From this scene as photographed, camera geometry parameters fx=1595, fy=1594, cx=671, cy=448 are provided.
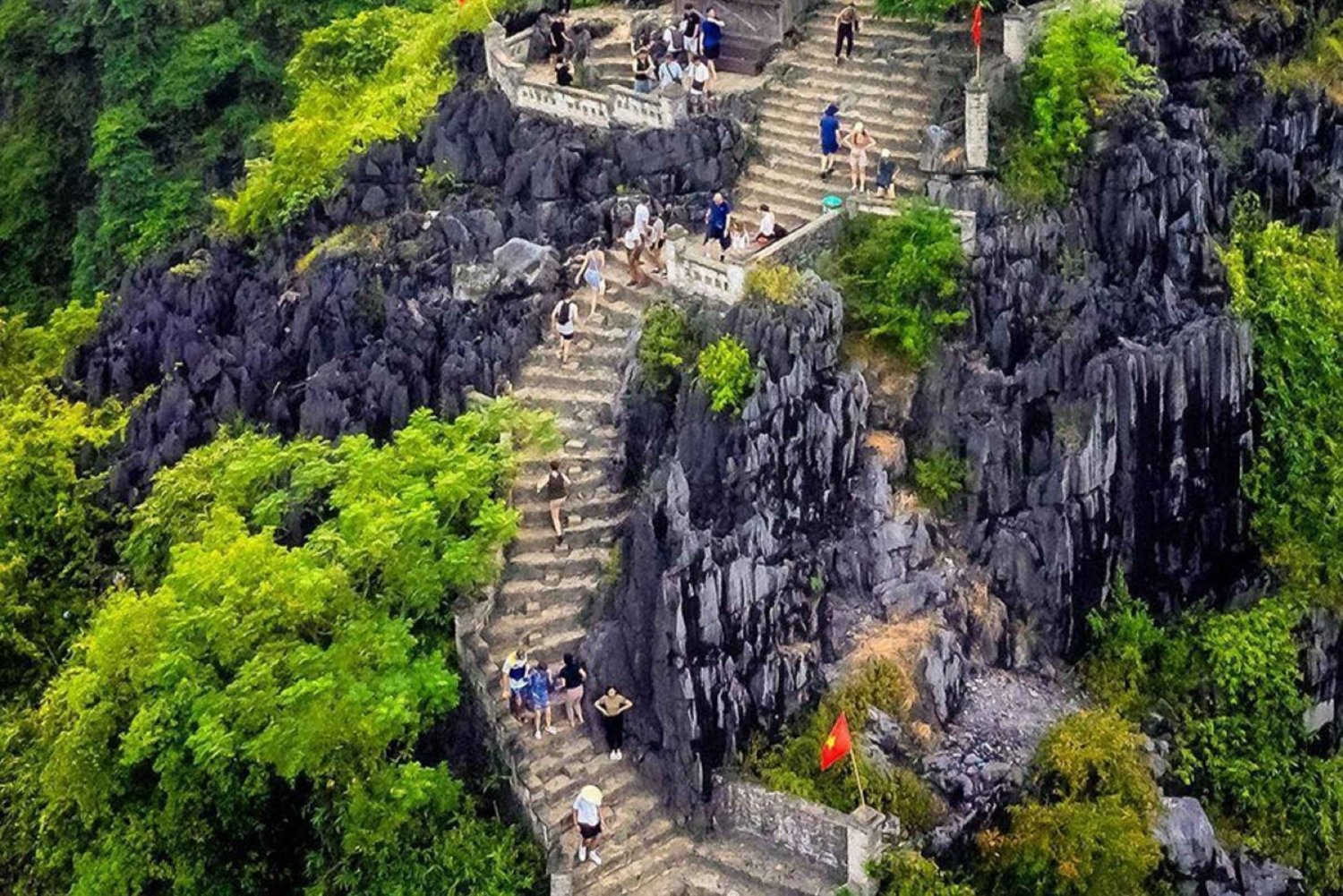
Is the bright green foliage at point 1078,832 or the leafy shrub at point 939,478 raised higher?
the leafy shrub at point 939,478

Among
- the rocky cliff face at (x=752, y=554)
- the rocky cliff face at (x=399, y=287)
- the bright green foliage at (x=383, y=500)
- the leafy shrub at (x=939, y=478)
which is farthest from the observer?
the rocky cliff face at (x=399, y=287)

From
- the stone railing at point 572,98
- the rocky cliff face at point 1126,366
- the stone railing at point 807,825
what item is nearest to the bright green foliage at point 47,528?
the stone railing at point 572,98

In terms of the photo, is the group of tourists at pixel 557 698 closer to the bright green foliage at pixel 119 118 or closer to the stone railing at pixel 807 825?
the stone railing at pixel 807 825

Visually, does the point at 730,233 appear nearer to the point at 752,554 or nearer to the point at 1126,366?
the point at 752,554

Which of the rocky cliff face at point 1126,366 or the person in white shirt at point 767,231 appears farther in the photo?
the person in white shirt at point 767,231

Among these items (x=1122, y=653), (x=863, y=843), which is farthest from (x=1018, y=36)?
(x=863, y=843)

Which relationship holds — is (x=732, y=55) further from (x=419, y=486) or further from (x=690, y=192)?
(x=419, y=486)

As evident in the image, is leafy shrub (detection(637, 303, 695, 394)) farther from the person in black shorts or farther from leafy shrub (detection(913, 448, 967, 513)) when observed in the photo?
leafy shrub (detection(913, 448, 967, 513))
